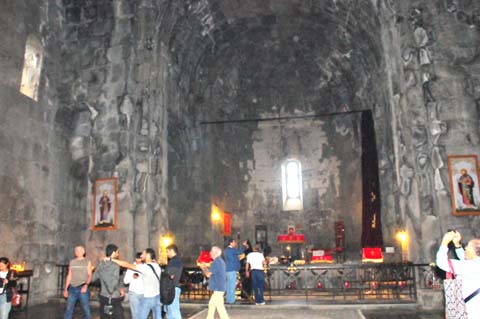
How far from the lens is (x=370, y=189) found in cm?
1966

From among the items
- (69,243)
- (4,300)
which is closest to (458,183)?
(4,300)

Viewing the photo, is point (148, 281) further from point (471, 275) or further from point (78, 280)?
point (471, 275)

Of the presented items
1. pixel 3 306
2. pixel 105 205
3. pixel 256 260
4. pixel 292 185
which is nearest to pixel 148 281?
pixel 3 306

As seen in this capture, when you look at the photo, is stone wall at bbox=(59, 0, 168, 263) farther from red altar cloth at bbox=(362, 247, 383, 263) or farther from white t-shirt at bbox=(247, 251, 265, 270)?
red altar cloth at bbox=(362, 247, 383, 263)

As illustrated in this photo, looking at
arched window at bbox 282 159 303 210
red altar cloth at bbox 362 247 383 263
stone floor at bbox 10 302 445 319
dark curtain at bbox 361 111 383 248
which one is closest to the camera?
stone floor at bbox 10 302 445 319

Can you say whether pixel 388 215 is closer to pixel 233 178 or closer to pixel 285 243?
pixel 285 243

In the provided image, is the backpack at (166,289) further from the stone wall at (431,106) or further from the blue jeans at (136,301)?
the stone wall at (431,106)

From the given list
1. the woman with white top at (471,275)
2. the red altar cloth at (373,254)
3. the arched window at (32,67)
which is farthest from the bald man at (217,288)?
the red altar cloth at (373,254)

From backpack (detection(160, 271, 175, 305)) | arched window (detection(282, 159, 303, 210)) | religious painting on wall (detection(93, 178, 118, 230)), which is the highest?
arched window (detection(282, 159, 303, 210))

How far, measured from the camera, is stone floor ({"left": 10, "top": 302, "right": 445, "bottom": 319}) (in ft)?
32.7

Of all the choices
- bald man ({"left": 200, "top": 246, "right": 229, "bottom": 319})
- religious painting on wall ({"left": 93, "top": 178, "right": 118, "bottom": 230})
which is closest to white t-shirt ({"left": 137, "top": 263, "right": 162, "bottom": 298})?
bald man ({"left": 200, "top": 246, "right": 229, "bottom": 319})

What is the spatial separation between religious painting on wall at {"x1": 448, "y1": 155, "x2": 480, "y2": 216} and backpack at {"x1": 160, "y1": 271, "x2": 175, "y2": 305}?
914 centimetres

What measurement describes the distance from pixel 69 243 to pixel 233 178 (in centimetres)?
1107

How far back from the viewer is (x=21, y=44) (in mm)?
13180
